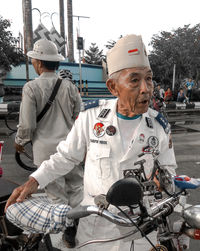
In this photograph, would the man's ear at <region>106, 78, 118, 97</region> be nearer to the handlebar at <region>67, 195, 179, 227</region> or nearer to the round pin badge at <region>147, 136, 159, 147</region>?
the round pin badge at <region>147, 136, 159, 147</region>

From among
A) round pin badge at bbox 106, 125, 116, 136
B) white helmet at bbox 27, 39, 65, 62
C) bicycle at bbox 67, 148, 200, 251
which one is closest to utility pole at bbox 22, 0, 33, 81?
white helmet at bbox 27, 39, 65, 62

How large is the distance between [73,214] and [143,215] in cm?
28

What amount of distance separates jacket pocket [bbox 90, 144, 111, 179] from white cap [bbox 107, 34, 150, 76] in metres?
0.44

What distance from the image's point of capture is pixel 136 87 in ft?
4.58

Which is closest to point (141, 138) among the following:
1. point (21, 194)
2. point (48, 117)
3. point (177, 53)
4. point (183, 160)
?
point (21, 194)

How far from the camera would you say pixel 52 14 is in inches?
723

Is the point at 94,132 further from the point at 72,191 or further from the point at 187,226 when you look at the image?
the point at 72,191

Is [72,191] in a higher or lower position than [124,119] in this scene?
lower

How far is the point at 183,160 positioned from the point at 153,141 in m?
4.59

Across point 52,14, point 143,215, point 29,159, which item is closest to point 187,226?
point 143,215

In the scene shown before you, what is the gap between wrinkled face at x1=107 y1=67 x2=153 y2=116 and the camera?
1395 mm

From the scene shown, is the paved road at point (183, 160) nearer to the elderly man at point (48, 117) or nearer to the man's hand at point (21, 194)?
the elderly man at point (48, 117)

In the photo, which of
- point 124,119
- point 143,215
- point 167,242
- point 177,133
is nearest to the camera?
point 143,215

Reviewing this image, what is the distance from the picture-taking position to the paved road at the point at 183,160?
14.8 ft
